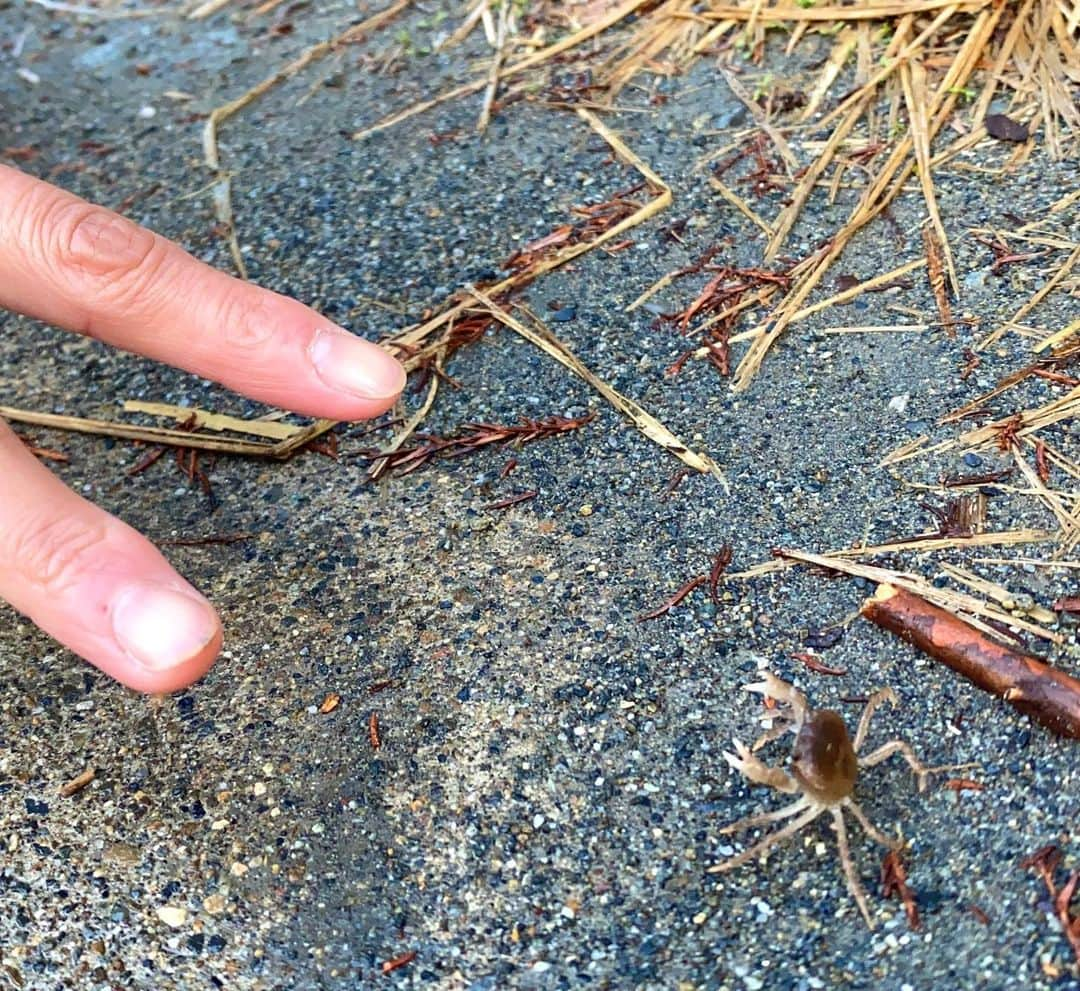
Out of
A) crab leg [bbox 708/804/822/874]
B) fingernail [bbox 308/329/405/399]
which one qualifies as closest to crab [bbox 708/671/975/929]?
crab leg [bbox 708/804/822/874]

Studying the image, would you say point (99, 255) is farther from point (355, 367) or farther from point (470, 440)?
point (470, 440)

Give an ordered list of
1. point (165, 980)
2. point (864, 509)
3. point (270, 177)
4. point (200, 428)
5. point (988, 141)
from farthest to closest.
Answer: point (270, 177)
point (988, 141)
point (200, 428)
point (864, 509)
point (165, 980)

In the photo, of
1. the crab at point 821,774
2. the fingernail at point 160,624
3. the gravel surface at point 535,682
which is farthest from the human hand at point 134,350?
the crab at point 821,774

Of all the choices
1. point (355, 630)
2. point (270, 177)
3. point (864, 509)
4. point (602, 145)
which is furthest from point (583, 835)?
point (270, 177)

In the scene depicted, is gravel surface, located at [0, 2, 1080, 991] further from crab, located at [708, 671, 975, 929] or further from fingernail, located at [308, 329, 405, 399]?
fingernail, located at [308, 329, 405, 399]

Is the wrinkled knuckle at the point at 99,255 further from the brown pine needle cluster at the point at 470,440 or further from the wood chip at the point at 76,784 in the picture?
the wood chip at the point at 76,784

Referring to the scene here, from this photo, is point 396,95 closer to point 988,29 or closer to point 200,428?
point 200,428

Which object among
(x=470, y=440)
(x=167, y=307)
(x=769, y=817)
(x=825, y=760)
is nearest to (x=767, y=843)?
(x=769, y=817)
